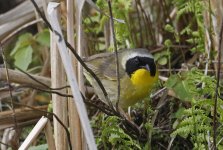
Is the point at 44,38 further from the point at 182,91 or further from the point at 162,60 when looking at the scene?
the point at 182,91

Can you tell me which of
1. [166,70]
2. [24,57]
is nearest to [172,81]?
[166,70]

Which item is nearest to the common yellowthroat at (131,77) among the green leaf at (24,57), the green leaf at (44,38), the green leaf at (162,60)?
the green leaf at (162,60)

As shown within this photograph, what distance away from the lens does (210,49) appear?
3.61 m

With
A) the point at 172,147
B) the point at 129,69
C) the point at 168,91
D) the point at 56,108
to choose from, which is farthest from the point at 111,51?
the point at 56,108

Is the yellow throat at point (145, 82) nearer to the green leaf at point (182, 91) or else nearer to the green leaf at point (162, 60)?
the green leaf at point (182, 91)

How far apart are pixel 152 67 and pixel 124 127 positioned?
40 cm

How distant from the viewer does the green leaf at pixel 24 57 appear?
13.5 ft

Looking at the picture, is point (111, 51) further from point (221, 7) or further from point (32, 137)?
point (32, 137)

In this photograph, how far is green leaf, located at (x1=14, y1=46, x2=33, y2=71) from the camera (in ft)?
13.5

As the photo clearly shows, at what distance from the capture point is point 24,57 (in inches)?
166

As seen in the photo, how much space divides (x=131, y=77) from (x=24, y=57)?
1014mm

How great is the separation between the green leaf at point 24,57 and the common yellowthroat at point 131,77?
0.60 meters

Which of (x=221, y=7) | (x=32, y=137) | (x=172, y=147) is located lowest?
(x=172, y=147)

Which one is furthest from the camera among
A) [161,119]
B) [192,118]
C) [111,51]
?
[111,51]
